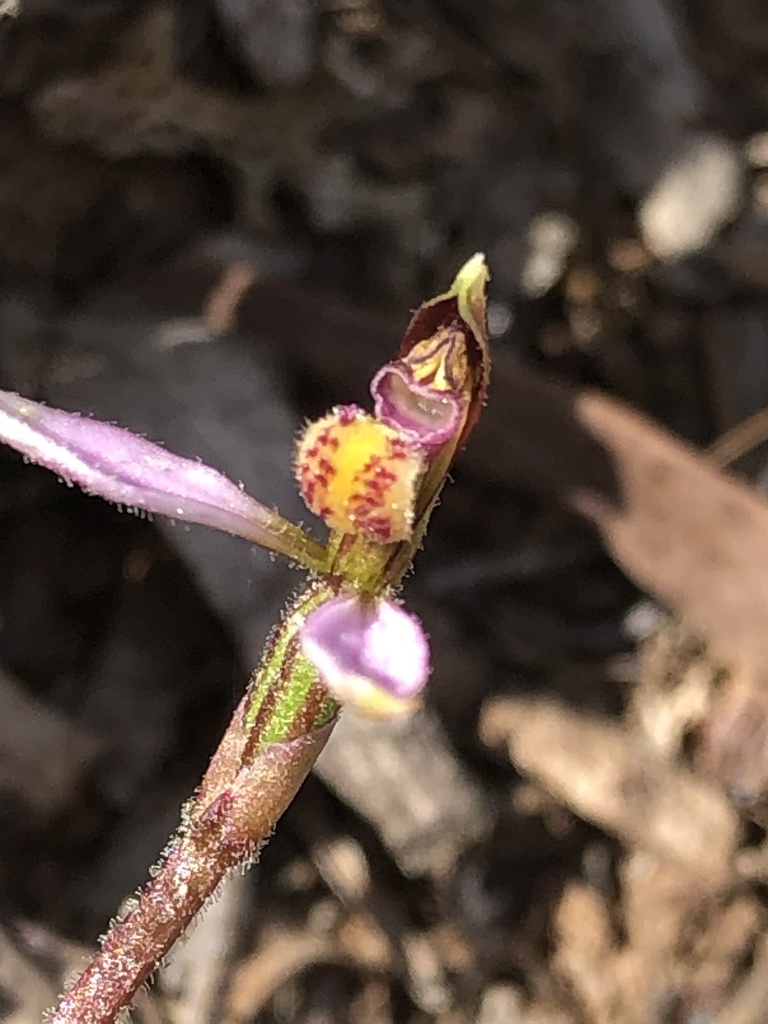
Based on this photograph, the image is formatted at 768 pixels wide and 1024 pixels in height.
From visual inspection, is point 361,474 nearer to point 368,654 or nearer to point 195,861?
point 368,654

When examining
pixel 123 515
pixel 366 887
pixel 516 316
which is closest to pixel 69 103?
pixel 123 515

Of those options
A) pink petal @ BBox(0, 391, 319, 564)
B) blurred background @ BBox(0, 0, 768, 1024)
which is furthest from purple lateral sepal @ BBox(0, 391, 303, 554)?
blurred background @ BBox(0, 0, 768, 1024)

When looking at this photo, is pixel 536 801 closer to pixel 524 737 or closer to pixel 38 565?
pixel 524 737

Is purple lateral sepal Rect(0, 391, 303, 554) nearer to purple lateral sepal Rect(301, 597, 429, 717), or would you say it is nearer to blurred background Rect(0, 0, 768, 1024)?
purple lateral sepal Rect(301, 597, 429, 717)

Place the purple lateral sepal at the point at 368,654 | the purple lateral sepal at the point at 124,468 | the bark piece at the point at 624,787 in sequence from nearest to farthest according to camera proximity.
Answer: the purple lateral sepal at the point at 368,654, the purple lateral sepal at the point at 124,468, the bark piece at the point at 624,787

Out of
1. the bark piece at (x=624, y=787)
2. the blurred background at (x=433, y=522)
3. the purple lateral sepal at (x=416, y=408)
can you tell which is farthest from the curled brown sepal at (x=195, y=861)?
the bark piece at (x=624, y=787)

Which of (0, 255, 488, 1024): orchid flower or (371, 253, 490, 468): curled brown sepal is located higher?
(371, 253, 490, 468): curled brown sepal

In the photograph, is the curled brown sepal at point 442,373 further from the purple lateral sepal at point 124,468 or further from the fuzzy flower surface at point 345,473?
the purple lateral sepal at point 124,468
